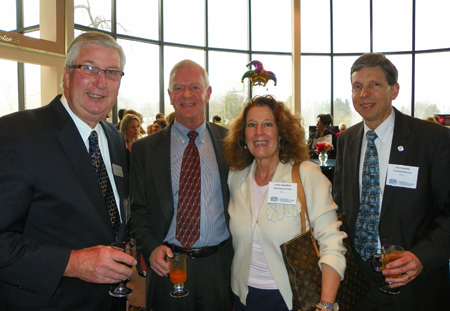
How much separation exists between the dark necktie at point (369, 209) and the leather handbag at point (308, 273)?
8.8 inches

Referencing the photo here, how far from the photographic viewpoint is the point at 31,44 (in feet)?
21.4

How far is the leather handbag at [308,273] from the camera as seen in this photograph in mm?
1680

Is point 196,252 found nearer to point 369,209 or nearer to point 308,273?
point 308,273

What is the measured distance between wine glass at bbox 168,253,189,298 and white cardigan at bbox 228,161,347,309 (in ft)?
1.00

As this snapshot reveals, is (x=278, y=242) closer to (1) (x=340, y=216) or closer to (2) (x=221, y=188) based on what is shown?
(1) (x=340, y=216)

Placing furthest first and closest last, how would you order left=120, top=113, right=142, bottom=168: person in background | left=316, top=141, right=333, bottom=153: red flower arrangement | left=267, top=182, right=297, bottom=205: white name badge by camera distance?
left=316, top=141, right=333, bottom=153: red flower arrangement
left=120, top=113, right=142, bottom=168: person in background
left=267, top=182, right=297, bottom=205: white name badge

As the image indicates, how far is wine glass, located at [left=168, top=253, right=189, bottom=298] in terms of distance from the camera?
1914 millimetres

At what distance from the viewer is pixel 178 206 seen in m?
2.22

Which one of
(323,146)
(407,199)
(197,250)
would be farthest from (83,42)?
(323,146)

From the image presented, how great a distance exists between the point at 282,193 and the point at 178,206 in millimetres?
707

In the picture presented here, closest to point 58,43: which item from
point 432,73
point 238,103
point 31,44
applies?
point 31,44

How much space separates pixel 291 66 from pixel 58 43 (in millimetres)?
7953

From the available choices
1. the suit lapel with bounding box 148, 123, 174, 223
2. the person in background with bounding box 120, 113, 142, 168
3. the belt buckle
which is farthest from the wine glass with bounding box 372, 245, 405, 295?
the person in background with bounding box 120, 113, 142, 168

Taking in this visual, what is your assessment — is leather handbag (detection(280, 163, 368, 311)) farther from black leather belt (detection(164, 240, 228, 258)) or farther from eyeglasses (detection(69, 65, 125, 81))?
eyeglasses (detection(69, 65, 125, 81))
